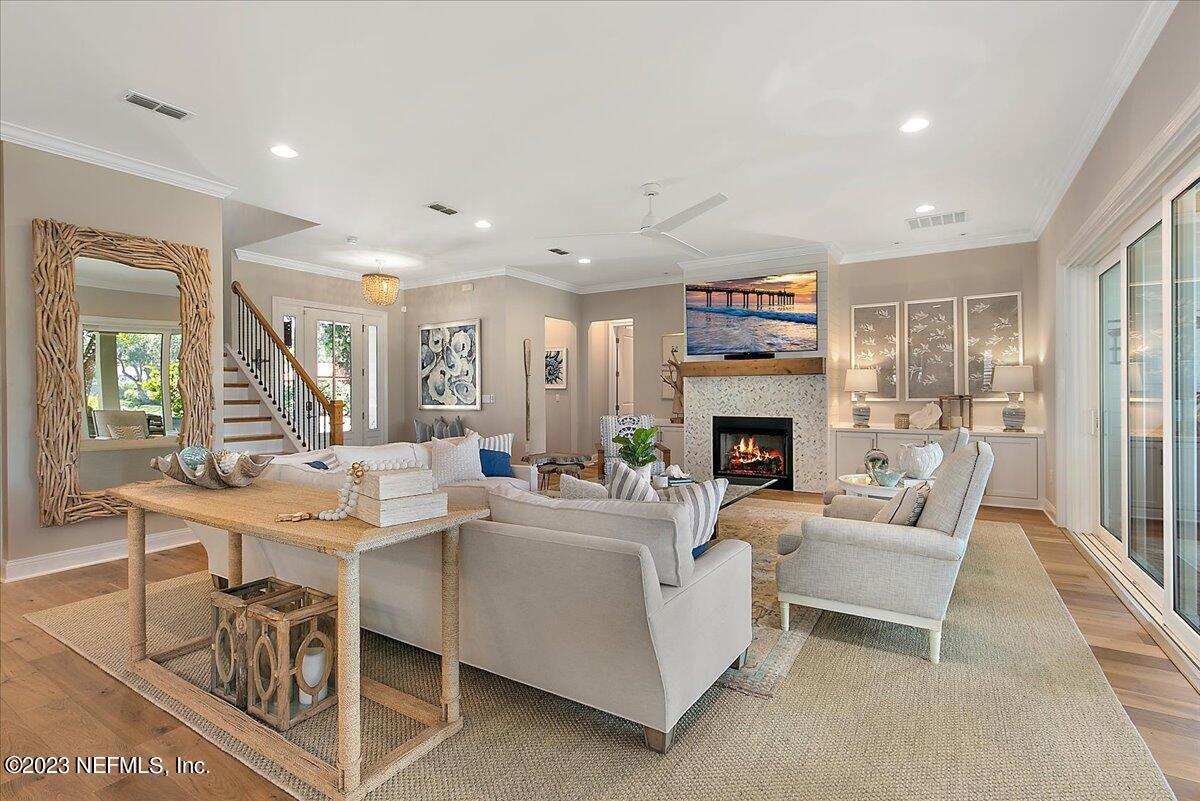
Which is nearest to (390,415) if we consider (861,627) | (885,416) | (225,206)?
(225,206)

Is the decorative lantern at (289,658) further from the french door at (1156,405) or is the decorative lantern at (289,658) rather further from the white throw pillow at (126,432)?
the french door at (1156,405)

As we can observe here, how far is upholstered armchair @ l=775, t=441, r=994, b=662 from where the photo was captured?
8.46 feet

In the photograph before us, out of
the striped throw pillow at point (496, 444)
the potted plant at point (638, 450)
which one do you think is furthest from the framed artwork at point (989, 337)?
the striped throw pillow at point (496, 444)

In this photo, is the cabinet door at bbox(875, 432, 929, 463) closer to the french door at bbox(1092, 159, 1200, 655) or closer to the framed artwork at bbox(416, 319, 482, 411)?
the french door at bbox(1092, 159, 1200, 655)

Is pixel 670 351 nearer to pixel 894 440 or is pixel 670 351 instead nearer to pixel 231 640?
pixel 894 440

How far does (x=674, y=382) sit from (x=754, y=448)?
61.4 inches

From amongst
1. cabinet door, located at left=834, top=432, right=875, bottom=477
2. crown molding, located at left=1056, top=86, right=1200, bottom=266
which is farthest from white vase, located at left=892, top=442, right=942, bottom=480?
cabinet door, located at left=834, top=432, right=875, bottom=477

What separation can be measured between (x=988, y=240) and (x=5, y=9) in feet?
24.4

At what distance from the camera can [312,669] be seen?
2188 millimetres

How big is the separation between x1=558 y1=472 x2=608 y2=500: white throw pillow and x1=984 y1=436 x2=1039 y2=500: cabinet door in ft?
16.4

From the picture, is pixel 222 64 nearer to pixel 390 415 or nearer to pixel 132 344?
pixel 132 344

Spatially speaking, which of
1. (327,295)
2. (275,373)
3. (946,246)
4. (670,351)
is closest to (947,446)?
(946,246)

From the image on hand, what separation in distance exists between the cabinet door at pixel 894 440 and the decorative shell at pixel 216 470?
5.73 metres

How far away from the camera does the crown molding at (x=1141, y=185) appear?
229cm
